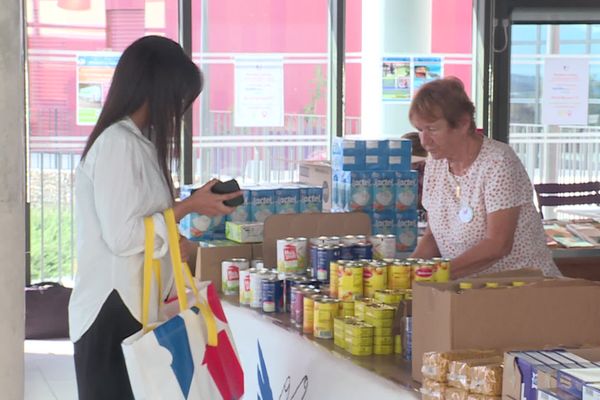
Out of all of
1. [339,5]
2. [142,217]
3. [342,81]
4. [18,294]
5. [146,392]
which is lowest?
[146,392]

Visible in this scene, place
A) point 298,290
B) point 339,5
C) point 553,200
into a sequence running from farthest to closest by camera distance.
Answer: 1. point 339,5
2. point 553,200
3. point 298,290

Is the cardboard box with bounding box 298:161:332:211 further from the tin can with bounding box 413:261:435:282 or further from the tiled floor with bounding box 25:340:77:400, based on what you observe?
the tin can with bounding box 413:261:435:282

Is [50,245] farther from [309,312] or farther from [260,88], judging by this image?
[309,312]

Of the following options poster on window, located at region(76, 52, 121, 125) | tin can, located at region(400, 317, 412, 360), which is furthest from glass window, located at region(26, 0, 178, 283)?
tin can, located at region(400, 317, 412, 360)

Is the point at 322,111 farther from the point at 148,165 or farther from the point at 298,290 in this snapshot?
the point at 148,165

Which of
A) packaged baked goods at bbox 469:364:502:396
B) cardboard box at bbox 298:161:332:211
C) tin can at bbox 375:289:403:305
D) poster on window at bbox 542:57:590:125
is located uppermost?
poster on window at bbox 542:57:590:125

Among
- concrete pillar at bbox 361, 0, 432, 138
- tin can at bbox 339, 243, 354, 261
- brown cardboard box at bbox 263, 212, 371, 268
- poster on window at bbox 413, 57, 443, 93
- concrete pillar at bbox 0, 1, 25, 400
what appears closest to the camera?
concrete pillar at bbox 0, 1, 25, 400

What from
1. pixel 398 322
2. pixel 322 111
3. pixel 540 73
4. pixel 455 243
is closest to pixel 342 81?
pixel 322 111

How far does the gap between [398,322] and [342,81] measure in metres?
5.03

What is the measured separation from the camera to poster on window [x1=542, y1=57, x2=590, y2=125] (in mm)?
8250

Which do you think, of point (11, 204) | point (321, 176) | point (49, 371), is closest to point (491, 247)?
point (11, 204)

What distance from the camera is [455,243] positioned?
386 centimetres

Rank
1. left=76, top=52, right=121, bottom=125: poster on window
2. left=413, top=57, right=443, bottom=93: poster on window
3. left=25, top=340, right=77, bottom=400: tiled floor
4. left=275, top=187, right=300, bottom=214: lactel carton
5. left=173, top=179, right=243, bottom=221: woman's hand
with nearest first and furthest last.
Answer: left=173, top=179, right=243, bottom=221: woman's hand, left=275, top=187, right=300, bottom=214: lactel carton, left=25, top=340, right=77, bottom=400: tiled floor, left=76, top=52, right=121, bottom=125: poster on window, left=413, top=57, right=443, bottom=93: poster on window

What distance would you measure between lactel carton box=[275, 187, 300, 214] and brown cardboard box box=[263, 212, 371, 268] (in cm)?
50
